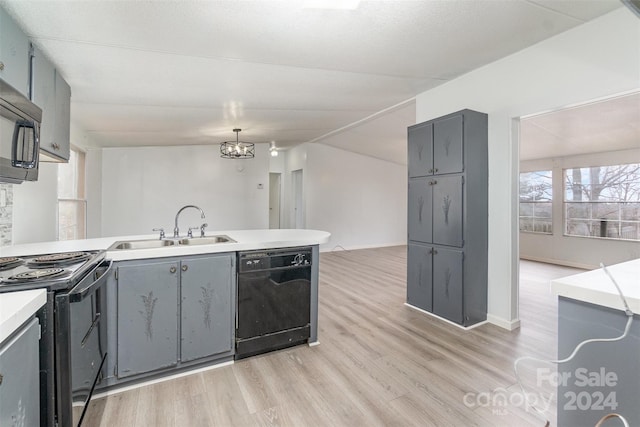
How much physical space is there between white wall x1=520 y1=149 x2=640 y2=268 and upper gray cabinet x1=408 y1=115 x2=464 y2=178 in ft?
14.3

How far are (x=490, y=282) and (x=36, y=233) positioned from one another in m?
4.35

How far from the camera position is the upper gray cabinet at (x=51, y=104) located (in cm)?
192

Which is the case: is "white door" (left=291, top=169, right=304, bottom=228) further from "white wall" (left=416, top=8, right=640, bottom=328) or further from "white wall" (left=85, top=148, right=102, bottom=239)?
"white wall" (left=416, top=8, right=640, bottom=328)

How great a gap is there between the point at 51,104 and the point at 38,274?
1.45m

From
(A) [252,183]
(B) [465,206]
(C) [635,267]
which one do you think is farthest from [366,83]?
(A) [252,183]

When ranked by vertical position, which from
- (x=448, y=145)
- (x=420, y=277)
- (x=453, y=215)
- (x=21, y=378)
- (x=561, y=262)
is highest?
(x=448, y=145)

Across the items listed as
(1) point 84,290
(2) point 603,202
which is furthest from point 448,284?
(2) point 603,202

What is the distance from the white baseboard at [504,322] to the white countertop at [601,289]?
6.24 feet

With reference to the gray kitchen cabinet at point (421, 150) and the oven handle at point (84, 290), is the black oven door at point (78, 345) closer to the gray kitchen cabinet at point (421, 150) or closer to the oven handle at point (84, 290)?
the oven handle at point (84, 290)

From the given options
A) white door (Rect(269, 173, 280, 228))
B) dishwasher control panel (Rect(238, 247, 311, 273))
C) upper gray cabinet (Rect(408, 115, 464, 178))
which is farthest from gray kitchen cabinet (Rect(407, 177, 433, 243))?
white door (Rect(269, 173, 280, 228))

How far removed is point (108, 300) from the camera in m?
1.86

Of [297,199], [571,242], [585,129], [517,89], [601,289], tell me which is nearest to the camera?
[601,289]

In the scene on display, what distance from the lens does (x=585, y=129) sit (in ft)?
14.0

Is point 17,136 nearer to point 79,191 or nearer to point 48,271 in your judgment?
point 48,271
